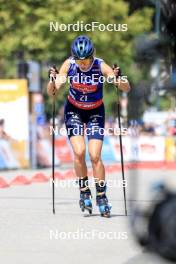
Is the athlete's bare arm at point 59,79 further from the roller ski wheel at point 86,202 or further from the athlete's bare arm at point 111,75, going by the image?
the roller ski wheel at point 86,202

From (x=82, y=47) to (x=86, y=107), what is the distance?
0.82 meters

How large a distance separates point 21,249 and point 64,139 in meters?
18.9

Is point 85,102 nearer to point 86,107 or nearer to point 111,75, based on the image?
point 86,107

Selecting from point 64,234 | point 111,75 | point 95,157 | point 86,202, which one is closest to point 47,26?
point 86,202

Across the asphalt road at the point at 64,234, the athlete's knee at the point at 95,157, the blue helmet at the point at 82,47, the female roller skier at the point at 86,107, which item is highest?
the blue helmet at the point at 82,47

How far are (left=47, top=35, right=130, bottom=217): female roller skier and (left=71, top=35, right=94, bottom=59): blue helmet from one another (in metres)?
0.01

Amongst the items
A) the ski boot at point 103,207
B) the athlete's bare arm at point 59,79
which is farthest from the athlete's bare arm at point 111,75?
the ski boot at point 103,207

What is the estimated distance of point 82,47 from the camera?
984cm

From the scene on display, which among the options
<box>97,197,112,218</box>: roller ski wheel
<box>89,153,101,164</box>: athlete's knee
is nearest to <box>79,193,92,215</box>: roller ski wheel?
<box>97,197,112,218</box>: roller ski wheel

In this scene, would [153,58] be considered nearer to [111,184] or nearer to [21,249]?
[21,249]

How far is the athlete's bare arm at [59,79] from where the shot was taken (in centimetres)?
1016

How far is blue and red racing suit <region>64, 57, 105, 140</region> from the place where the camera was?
10102 millimetres

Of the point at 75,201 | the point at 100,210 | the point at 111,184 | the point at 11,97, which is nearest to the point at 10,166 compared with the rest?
the point at 11,97

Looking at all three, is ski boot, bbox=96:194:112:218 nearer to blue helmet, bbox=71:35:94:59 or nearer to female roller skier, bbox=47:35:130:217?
female roller skier, bbox=47:35:130:217
